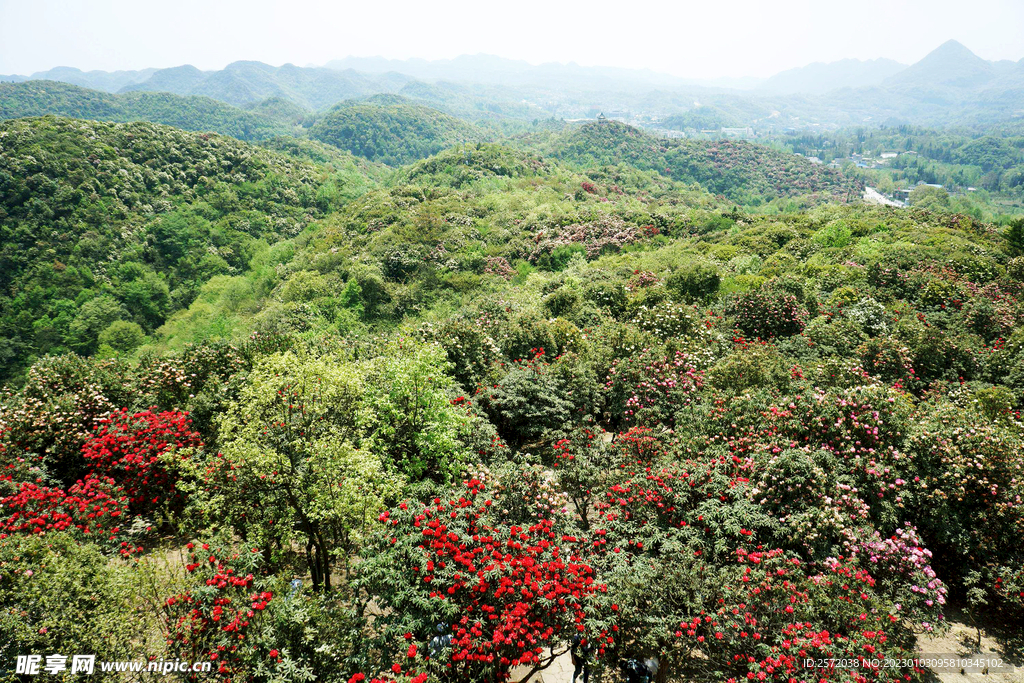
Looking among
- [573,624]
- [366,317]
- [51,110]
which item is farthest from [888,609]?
[51,110]

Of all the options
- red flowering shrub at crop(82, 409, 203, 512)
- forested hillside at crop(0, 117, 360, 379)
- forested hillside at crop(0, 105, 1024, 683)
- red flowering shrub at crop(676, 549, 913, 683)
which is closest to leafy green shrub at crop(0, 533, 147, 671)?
forested hillside at crop(0, 105, 1024, 683)

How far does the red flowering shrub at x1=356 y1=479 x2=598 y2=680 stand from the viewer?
7480 mm

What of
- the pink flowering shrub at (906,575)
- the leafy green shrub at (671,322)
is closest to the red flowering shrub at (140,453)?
the pink flowering shrub at (906,575)

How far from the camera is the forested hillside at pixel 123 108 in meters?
157

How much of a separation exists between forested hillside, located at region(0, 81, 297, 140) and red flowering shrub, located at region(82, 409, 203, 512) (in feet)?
631

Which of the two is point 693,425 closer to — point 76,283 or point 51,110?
point 76,283

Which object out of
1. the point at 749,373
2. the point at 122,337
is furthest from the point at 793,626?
the point at 122,337

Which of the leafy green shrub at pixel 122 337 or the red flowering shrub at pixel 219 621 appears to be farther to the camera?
the leafy green shrub at pixel 122 337

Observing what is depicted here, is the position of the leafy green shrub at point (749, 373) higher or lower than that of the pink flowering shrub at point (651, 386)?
higher

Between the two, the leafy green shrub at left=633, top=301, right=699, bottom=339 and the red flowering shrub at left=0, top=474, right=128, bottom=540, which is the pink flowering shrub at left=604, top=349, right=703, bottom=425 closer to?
the leafy green shrub at left=633, top=301, right=699, bottom=339

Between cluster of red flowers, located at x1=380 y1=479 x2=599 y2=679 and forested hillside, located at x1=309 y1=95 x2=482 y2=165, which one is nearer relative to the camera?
cluster of red flowers, located at x1=380 y1=479 x2=599 y2=679

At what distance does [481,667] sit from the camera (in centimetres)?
774

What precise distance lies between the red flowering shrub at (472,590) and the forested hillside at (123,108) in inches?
7898

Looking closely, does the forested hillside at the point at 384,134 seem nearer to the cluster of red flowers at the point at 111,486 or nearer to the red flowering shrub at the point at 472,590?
the cluster of red flowers at the point at 111,486
